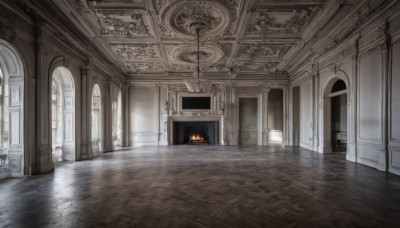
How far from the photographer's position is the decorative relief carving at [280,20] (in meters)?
5.06

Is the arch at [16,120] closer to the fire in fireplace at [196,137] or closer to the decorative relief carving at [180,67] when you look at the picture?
the decorative relief carving at [180,67]

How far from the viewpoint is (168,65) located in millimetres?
9758

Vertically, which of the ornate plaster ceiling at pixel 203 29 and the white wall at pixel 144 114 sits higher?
the ornate plaster ceiling at pixel 203 29

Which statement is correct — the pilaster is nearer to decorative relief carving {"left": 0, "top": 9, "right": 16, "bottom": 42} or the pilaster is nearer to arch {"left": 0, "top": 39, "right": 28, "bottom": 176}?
arch {"left": 0, "top": 39, "right": 28, "bottom": 176}

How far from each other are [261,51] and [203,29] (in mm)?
2923

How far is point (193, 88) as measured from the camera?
7133 mm

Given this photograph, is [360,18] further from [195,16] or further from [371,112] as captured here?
[195,16]

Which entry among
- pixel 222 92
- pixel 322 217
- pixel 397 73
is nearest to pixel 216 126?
pixel 222 92

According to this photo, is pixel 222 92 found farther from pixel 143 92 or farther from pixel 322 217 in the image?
pixel 322 217

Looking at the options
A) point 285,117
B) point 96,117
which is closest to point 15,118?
point 96,117

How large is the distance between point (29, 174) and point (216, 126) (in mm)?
8362

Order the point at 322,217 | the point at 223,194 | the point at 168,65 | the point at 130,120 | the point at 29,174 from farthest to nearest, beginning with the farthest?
the point at 130,120
the point at 168,65
the point at 29,174
the point at 223,194
the point at 322,217

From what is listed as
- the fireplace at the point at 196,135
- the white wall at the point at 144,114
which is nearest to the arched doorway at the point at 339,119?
the fireplace at the point at 196,135

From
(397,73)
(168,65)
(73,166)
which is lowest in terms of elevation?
(73,166)
